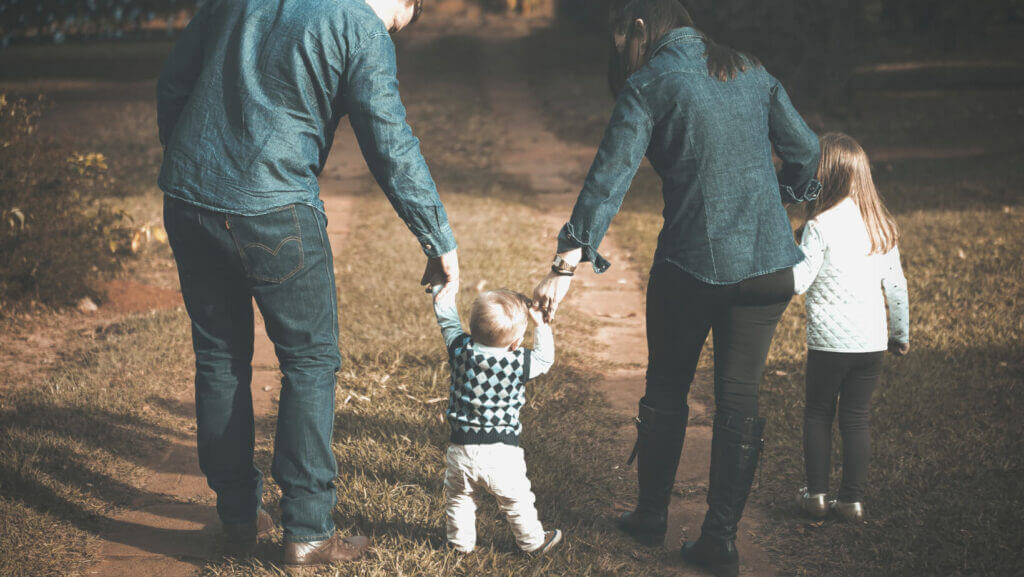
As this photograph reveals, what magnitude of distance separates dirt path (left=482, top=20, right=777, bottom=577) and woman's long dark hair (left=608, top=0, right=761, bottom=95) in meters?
1.67

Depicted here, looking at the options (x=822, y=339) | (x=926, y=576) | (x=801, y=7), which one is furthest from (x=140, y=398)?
(x=801, y=7)

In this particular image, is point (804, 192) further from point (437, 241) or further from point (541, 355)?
point (437, 241)

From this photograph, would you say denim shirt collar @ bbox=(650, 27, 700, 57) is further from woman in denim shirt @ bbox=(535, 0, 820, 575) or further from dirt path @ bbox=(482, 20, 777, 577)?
dirt path @ bbox=(482, 20, 777, 577)

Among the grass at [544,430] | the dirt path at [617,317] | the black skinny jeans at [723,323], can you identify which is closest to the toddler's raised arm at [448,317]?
the black skinny jeans at [723,323]

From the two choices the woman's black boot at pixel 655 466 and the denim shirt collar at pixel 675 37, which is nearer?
the denim shirt collar at pixel 675 37

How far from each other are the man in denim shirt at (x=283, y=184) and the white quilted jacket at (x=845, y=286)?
54.2 inches

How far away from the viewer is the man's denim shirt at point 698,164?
2523 millimetres

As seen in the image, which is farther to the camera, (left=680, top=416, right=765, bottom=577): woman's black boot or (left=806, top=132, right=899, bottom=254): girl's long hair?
(left=806, top=132, right=899, bottom=254): girl's long hair

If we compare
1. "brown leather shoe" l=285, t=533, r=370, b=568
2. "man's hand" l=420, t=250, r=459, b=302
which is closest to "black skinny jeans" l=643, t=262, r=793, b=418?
"man's hand" l=420, t=250, r=459, b=302

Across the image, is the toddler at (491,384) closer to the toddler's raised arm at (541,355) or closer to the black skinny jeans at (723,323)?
the toddler's raised arm at (541,355)

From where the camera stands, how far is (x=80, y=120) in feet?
45.5

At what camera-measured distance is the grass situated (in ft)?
9.73

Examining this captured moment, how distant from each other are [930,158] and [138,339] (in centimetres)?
934

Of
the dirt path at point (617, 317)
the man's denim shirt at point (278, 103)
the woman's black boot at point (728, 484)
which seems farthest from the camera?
the dirt path at point (617, 317)
